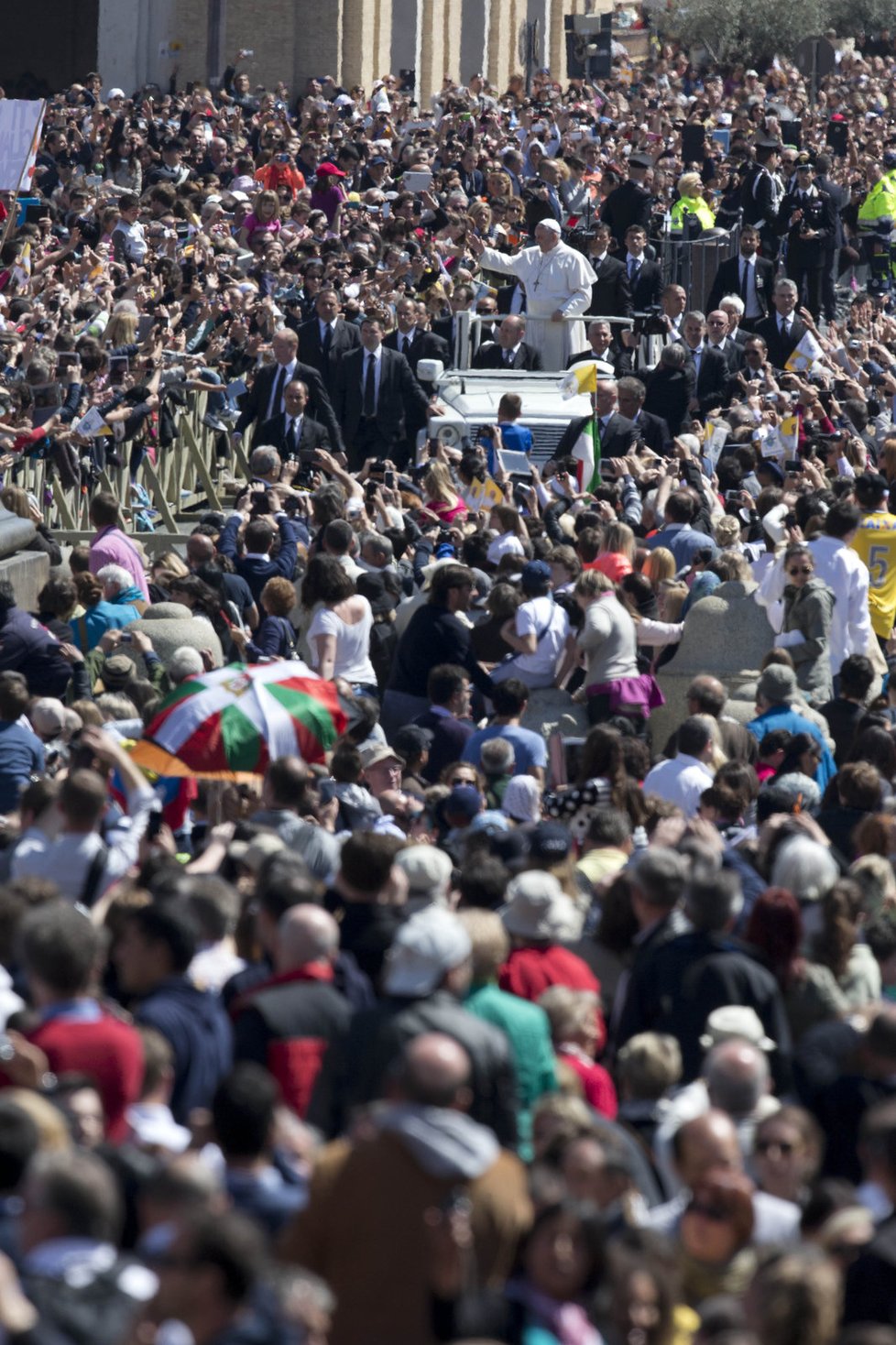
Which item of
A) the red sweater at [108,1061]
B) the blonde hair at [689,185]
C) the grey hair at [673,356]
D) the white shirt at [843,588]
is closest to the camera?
the red sweater at [108,1061]

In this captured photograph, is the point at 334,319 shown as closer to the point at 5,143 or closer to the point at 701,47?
the point at 5,143

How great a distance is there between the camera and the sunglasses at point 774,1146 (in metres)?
5.85

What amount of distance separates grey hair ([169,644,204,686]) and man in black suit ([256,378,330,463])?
617cm

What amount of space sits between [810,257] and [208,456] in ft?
26.3

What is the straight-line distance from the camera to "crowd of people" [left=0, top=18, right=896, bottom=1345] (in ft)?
17.1

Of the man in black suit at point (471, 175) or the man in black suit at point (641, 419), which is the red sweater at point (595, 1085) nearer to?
the man in black suit at point (641, 419)

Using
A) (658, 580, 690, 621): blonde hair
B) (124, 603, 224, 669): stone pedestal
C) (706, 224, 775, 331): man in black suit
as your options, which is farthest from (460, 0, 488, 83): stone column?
(124, 603, 224, 669): stone pedestal

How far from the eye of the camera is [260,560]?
13.5m

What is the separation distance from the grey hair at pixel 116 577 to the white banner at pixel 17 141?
25.4ft

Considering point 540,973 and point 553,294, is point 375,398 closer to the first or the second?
point 553,294

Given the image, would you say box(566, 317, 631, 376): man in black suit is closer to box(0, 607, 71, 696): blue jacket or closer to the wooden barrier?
the wooden barrier

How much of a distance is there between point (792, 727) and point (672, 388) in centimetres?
865

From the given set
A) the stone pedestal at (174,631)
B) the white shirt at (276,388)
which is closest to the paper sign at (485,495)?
the white shirt at (276,388)

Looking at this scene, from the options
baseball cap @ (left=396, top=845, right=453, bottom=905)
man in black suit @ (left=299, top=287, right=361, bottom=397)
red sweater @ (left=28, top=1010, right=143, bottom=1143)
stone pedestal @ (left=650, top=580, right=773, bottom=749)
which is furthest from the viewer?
man in black suit @ (left=299, top=287, right=361, bottom=397)
